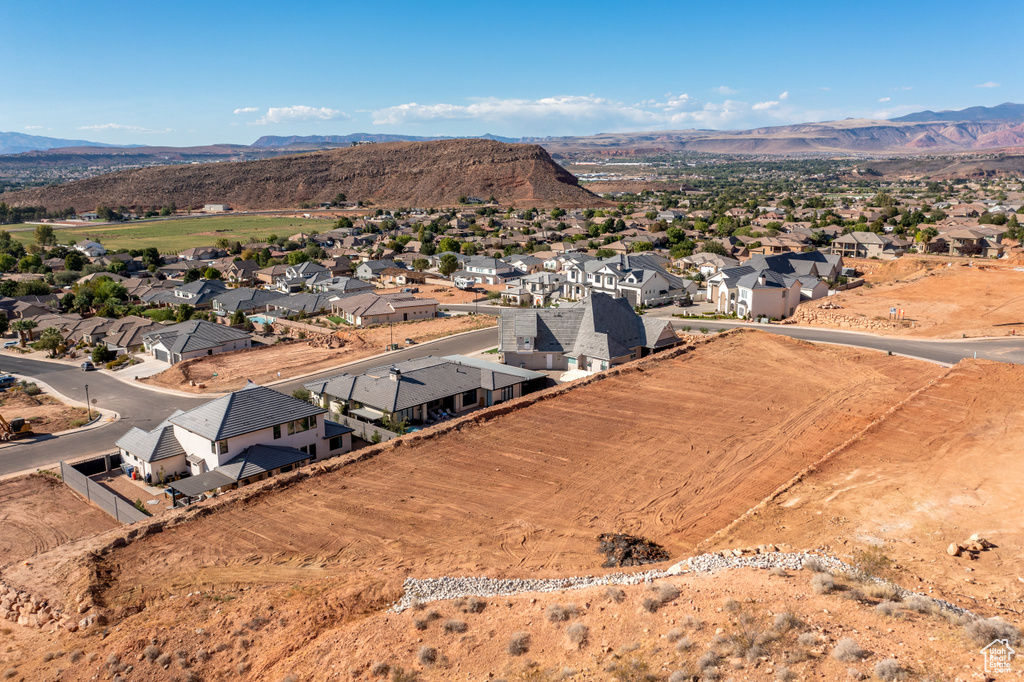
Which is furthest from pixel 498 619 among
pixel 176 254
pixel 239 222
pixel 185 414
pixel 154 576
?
pixel 239 222

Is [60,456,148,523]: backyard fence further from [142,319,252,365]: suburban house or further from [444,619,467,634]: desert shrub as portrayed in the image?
[142,319,252,365]: suburban house

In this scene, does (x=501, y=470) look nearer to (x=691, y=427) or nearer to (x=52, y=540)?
(x=691, y=427)

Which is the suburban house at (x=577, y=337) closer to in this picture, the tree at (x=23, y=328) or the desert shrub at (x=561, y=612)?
the desert shrub at (x=561, y=612)

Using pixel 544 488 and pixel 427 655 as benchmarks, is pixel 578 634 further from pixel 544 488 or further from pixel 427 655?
pixel 544 488

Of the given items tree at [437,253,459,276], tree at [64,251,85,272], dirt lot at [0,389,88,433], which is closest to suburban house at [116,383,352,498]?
dirt lot at [0,389,88,433]

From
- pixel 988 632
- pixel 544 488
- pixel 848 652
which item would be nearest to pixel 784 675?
pixel 848 652

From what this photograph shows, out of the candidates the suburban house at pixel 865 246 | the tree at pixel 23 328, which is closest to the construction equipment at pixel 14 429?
the tree at pixel 23 328
